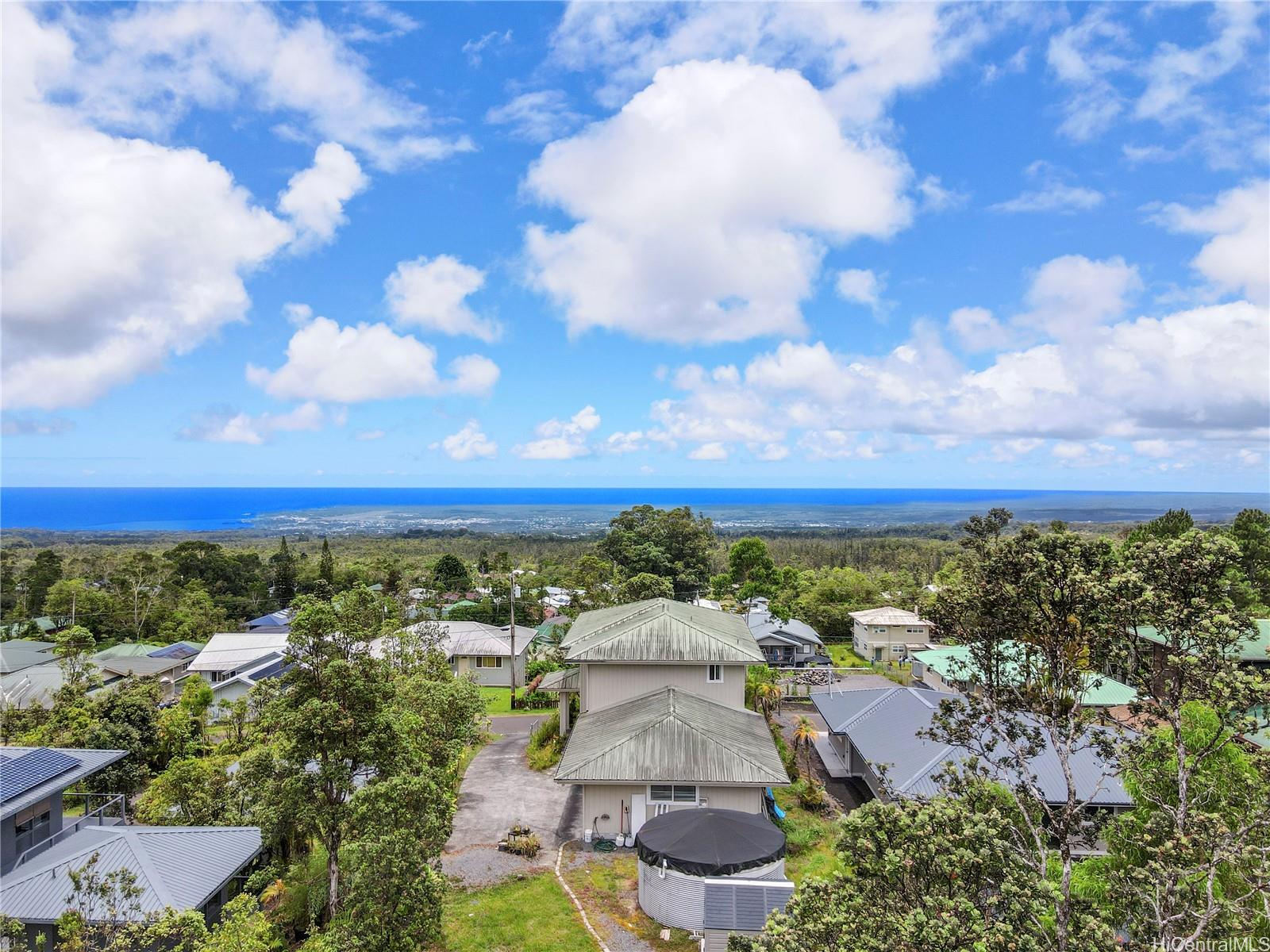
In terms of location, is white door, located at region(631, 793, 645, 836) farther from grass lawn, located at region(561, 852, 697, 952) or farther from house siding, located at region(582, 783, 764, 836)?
grass lawn, located at region(561, 852, 697, 952)

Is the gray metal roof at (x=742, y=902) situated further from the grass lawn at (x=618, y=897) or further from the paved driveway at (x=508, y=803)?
the paved driveway at (x=508, y=803)

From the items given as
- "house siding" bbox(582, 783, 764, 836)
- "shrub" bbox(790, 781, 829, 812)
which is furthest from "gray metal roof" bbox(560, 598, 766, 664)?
"house siding" bbox(582, 783, 764, 836)

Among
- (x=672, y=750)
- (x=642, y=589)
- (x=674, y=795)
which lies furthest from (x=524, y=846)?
(x=642, y=589)

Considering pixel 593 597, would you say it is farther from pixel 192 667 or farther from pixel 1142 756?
pixel 1142 756

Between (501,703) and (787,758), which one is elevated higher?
(787,758)

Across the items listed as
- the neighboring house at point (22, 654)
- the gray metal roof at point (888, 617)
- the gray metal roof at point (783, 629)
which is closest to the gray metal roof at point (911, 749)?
the gray metal roof at point (783, 629)

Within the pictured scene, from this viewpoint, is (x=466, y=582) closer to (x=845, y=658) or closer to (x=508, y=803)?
(x=845, y=658)
